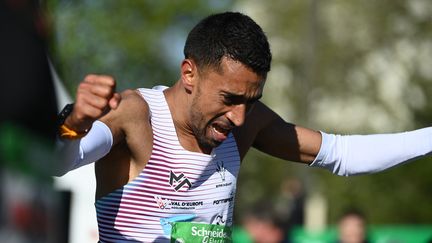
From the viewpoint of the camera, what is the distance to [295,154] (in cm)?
507

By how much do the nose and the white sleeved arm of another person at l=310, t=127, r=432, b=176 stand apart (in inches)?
31.7

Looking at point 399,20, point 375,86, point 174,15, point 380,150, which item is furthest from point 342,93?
point 380,150

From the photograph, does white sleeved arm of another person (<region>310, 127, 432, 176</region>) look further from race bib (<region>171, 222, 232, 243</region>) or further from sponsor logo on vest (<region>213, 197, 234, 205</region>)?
race bib (<region>171, 222, 232, 243</region>)

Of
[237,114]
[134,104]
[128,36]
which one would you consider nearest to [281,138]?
[237,114]

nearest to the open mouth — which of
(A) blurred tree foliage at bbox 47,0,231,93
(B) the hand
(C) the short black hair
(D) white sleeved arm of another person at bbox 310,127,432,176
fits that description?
(C) the short black hair

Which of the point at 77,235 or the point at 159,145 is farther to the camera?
the point at 77,235

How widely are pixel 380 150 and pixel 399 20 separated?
32197mm

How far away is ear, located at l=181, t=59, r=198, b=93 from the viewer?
4527mm

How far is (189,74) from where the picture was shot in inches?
179

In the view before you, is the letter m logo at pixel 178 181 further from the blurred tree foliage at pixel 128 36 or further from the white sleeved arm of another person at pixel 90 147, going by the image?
the blurred tree foliage at pixel 128 36

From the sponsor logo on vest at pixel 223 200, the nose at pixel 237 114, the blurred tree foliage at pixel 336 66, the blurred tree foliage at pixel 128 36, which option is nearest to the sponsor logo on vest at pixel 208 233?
the sponsor logo on vest at pixel 223 200

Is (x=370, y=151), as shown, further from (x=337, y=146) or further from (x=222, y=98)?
(x=222, y=98)

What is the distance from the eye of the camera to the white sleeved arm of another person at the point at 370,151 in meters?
5.07

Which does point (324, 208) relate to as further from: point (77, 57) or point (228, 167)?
point (228, 167)
